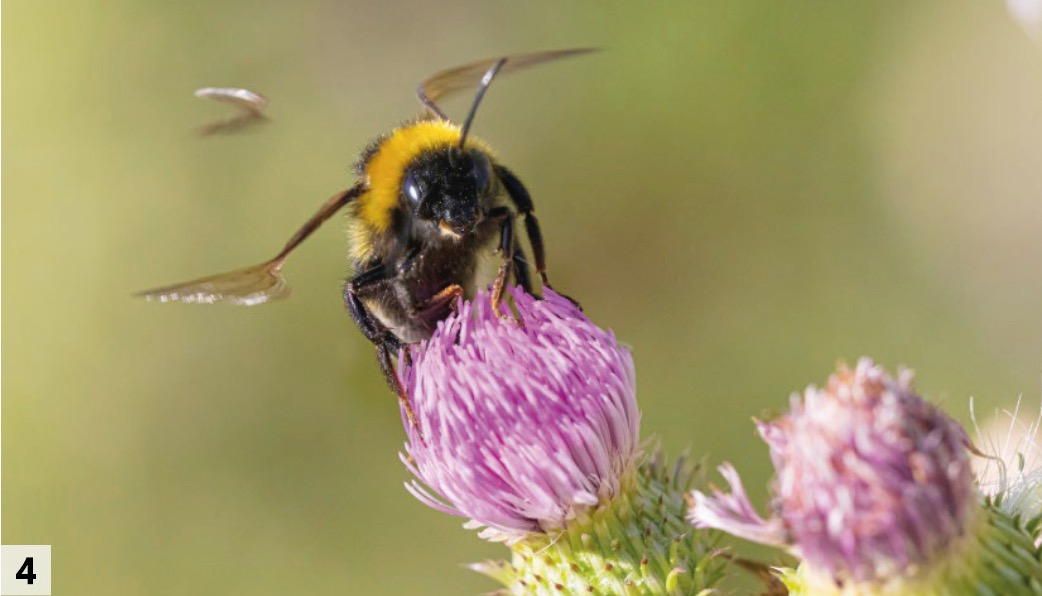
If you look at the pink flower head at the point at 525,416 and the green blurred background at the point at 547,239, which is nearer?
the pink flower head at the point at 525,416

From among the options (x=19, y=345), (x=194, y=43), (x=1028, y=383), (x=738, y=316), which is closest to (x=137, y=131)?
(x=194, y=43)

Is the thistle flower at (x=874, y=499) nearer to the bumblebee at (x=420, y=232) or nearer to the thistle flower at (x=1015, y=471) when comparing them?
the thistle flower at (x=1015, y=471)

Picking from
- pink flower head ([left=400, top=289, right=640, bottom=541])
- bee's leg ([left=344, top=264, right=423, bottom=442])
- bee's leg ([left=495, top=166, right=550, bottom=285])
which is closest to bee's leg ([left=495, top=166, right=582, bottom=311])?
bee's leg ([left=495, top=166, right=550, bottom=285])

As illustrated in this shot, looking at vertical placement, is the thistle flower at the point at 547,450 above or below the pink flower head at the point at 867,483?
above

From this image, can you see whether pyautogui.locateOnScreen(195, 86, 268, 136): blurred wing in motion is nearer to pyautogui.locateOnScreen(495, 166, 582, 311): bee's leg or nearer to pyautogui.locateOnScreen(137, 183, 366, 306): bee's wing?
pyautogui.locateOnScreen(137, 183, 366, 306): bee's wing

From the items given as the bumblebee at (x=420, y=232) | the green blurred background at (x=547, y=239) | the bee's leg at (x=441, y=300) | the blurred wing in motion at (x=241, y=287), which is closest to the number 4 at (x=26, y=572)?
the green blurred background at (x=547, y=239)

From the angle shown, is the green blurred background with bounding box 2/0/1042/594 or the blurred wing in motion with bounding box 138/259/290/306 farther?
the green blurred background with bounding box 2/0/1042/594

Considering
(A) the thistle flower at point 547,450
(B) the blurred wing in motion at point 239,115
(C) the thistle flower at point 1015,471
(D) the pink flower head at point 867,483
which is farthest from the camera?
(B) the blurred wing in motion at point 239,115

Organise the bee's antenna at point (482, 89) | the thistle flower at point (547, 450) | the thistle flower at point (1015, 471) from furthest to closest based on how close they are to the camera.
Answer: the thistle flower at point (547, 450) → the bee's antenna at point (482, 89) → the thistle flower at point (1015, 471)
